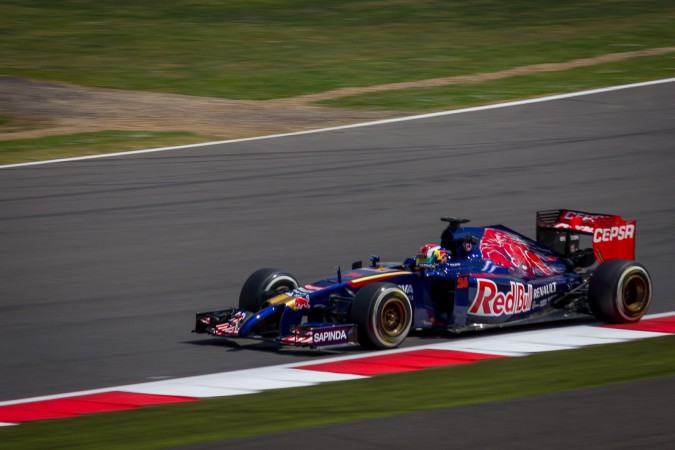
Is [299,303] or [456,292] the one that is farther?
[456,292]

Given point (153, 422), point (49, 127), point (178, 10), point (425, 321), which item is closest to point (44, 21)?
point (178, 10)

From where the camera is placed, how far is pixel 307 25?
37.8 m

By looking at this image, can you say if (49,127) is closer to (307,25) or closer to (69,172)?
(69,172)

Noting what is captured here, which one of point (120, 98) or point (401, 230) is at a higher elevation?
point (120, 98)

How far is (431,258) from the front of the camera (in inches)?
Answer: 492

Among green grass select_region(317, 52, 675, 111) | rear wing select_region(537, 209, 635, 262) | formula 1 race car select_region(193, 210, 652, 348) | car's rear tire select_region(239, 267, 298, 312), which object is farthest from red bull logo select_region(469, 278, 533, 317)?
green grass select_region(317, 52, 675, 111)

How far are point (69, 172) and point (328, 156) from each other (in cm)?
443

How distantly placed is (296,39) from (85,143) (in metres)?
12.4

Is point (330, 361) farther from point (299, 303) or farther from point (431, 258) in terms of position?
point (431, 258)

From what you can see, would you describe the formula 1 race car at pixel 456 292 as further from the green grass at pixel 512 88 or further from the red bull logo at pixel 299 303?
the green grass at pixel 512 88

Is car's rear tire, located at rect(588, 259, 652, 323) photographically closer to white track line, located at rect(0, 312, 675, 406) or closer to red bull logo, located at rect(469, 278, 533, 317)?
white track line, located at rect(0, 312, 675, 406)

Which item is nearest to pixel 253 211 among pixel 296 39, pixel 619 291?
pixel 619 291

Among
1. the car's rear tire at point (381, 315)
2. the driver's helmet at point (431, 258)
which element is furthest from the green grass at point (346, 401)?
the driver's helmet at point (431, 258)

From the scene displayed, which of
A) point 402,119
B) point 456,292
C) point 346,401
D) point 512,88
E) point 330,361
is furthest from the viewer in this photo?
point 512,88
